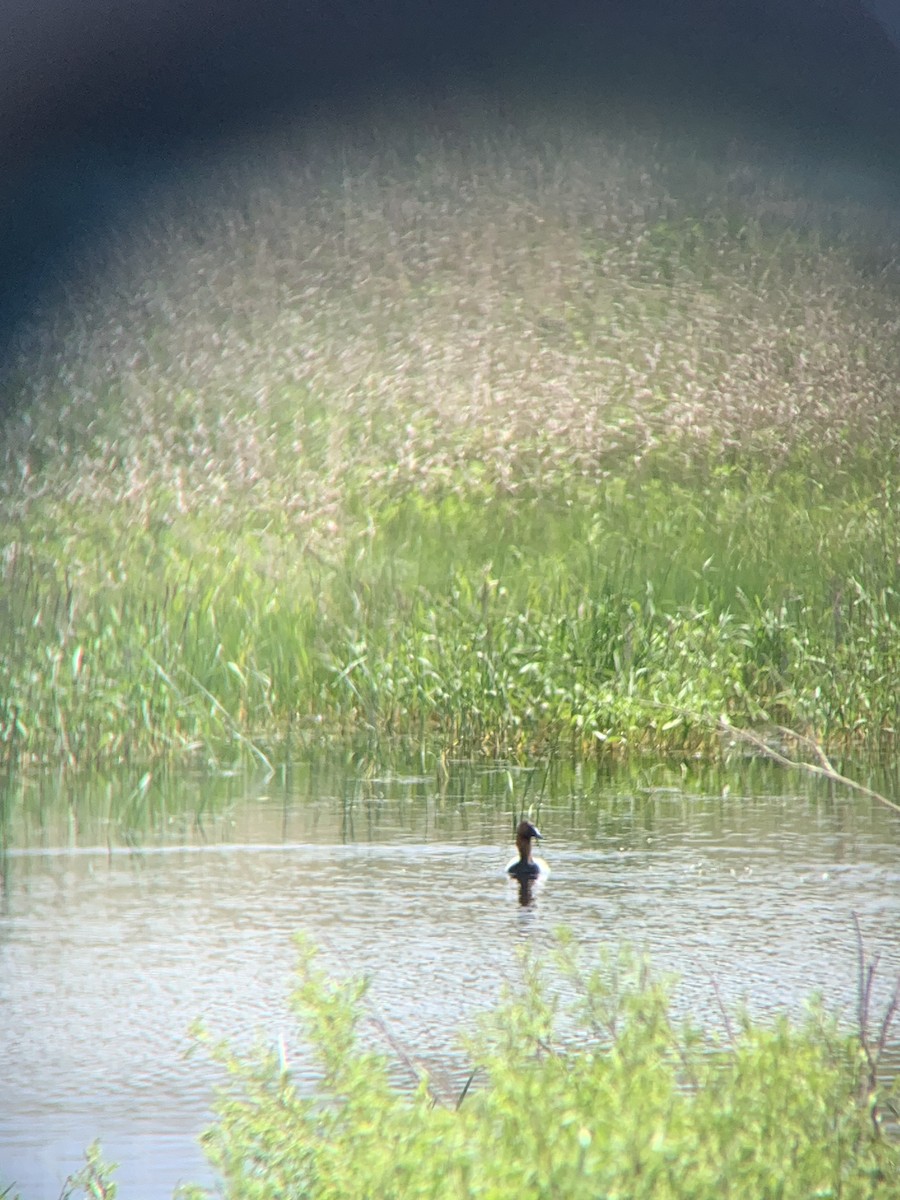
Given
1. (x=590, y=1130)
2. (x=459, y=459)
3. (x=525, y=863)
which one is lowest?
(x=590, y=1130)

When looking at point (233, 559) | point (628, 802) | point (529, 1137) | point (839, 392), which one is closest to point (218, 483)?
point (233, 559)

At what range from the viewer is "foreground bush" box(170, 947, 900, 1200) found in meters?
1.16

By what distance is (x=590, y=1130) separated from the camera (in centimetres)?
117

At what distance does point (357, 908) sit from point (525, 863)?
0.29 metres

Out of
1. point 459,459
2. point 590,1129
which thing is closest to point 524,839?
point 459,459

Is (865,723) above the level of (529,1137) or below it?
above

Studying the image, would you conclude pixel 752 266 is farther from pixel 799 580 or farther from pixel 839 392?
pixel 799 580

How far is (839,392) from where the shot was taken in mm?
3459

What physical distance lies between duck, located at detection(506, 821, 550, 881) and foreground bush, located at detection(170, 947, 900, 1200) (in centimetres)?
109

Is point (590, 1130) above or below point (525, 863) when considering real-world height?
below

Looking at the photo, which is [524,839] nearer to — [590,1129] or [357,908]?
[357,908]

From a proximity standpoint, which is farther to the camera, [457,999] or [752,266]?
[752,266]

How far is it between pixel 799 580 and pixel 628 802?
76 cm

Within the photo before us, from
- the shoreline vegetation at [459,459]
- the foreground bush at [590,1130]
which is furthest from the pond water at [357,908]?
the foreground bush at [590,1130]
